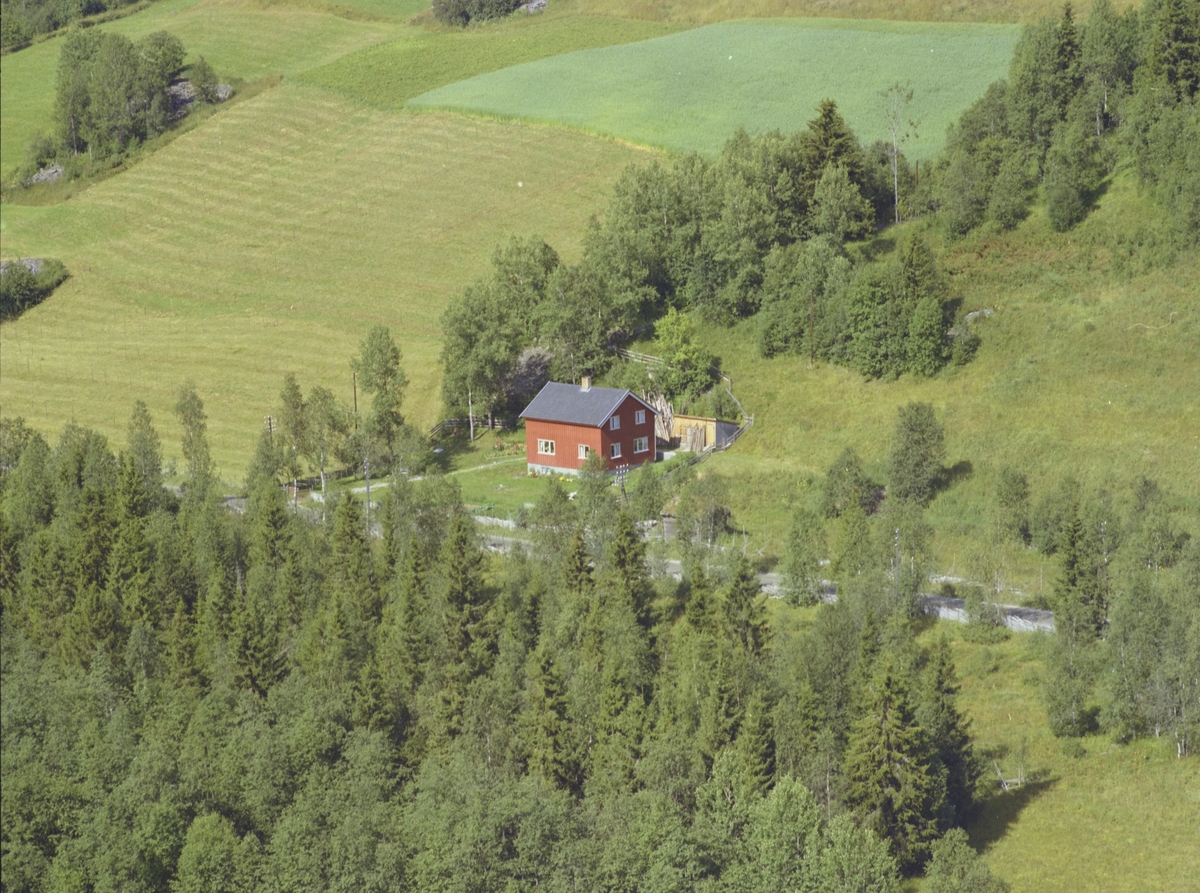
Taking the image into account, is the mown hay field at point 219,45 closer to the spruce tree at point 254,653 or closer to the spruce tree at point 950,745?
the spruce tree at point 254,653

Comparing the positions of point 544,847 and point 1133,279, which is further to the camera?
point 1133,279

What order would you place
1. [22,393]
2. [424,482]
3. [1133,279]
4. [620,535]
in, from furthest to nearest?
[22,393]
[1133,279]
[424,482]
[620,535]

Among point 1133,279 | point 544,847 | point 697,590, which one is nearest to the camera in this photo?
point 544,847

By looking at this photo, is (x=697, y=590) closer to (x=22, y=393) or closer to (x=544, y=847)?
(x=544, y=847)

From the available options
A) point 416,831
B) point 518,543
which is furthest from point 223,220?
point 416,831

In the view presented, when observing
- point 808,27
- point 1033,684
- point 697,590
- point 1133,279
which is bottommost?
point 1033,684

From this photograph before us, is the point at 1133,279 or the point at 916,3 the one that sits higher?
the point at 916,3

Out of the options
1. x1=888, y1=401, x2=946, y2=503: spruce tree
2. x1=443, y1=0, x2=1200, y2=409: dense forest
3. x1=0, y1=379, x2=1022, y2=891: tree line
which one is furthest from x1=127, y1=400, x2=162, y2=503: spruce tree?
x1=888, y1=401, x2=946, y2=503: spruce tree
